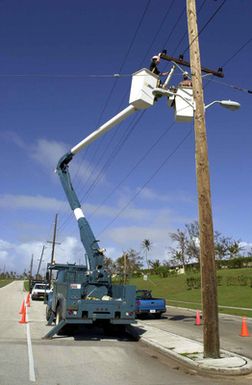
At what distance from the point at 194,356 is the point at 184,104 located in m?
6.52

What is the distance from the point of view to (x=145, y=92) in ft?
42.0

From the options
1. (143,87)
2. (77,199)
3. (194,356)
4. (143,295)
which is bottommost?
(194,356)

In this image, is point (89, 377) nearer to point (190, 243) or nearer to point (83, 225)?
point (83, 225)

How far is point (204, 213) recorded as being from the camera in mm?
11094

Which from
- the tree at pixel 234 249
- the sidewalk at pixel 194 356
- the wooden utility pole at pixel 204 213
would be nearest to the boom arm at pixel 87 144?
the wooden utility pole at pixel 204 213

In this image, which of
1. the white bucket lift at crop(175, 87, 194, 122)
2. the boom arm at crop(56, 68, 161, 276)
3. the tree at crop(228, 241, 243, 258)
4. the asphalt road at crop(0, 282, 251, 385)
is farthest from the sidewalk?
the tree at crop(228, 241, 243, 258)

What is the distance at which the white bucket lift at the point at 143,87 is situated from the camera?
12.6 metres

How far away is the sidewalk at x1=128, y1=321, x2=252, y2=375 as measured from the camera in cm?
944

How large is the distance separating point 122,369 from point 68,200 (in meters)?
10.1

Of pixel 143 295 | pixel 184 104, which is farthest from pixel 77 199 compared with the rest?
pixel 143 295

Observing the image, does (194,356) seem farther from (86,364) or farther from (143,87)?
(143,87)

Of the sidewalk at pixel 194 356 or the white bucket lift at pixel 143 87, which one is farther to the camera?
the white bucket lift at pixel 143 87

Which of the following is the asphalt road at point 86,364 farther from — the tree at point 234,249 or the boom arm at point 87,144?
the tree at point 234,249

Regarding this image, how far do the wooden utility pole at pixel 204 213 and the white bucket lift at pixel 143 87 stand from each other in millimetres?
1255
